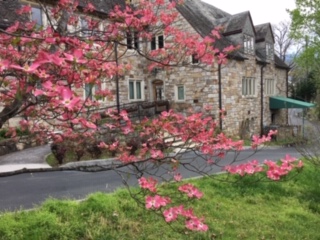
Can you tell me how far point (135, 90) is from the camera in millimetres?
18375

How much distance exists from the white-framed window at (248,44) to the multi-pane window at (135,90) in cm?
734

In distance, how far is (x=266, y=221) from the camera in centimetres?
570

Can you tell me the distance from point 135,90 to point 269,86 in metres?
11.8

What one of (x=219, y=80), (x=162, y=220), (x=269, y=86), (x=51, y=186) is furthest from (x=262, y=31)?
(x=162, y=220)

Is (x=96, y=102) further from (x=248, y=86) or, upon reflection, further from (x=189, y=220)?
(x=248, y=86)

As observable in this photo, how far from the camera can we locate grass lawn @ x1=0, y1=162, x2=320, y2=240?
470 centimetres

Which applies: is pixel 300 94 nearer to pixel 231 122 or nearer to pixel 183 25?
pixel 231 122

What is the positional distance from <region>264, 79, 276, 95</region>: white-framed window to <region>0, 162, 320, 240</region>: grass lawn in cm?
1752

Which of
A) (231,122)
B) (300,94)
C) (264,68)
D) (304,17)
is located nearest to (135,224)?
(231,122)

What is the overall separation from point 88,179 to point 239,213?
4.10 metres

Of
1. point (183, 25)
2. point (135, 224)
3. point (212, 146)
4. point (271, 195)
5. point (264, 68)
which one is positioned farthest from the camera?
point (264, 68)

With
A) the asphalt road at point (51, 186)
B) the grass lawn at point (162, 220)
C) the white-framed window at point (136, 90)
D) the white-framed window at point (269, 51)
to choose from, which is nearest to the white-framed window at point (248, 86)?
the white-framed window at point (269, 51)

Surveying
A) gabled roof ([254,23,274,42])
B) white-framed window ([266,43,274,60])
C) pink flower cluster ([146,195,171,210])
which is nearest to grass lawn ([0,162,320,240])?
pink flower cluster ([146,195,171,210])

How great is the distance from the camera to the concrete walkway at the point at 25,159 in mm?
9648
